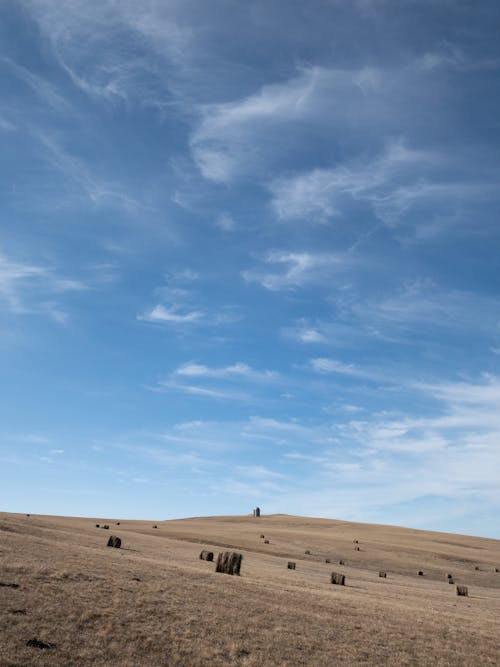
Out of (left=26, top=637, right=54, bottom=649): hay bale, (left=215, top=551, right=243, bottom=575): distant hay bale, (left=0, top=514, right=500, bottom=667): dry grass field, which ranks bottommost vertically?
(left=26, top=637, right=54, bottom=649): hay bale

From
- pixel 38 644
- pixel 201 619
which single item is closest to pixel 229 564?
pixel 201 619

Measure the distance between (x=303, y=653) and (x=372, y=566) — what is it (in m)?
33.7

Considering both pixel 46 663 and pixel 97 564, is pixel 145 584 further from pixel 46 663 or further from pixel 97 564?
pixel 46 663

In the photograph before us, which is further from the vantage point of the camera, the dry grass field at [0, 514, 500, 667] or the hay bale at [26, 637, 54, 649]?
the dry grass field at [0, 514, 500, 667]

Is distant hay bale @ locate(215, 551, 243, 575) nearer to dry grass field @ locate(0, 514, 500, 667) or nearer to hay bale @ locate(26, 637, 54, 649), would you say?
dry grass field @ locate(0, 514, 500, 667)

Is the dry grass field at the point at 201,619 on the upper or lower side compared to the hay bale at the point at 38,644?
upper

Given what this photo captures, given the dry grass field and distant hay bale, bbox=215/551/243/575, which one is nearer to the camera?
the dry grass field

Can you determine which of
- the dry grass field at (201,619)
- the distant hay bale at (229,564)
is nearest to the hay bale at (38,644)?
the dry grass field at (201,619)

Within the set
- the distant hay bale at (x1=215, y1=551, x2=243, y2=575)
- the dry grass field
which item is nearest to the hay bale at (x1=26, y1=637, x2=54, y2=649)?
the dry grass field

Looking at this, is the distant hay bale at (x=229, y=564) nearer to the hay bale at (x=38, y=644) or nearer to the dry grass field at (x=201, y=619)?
the dry grass field at (x=201, y=619)

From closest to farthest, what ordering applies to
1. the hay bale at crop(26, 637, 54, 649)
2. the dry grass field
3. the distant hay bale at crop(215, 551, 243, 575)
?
the hay bale at crop(26, 637, 54, 649) < the dry grass field < the distant hay bale at crop(215, 551, 243, 575)

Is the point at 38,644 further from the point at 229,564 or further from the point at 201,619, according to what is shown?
the point at 229,564

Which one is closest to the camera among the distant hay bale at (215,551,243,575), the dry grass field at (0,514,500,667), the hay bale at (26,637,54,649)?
the hay bale at (26,637,54,649)

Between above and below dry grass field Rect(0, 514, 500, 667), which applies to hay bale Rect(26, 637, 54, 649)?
below
